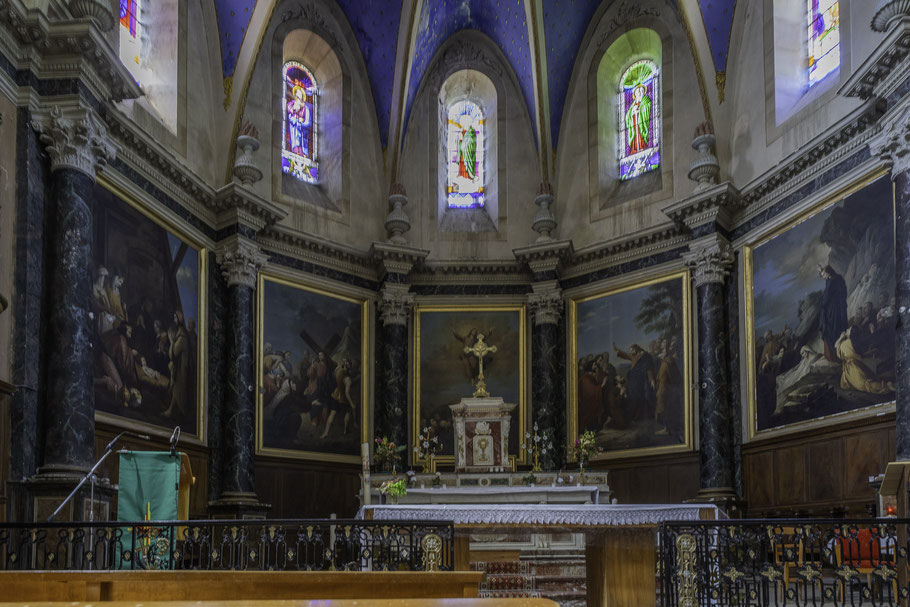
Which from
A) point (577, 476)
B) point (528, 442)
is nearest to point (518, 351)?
point (528, 442)

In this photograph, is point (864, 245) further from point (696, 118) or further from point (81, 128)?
point (81, 128)

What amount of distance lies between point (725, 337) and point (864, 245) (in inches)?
145

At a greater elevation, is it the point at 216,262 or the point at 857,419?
the point at 216,262

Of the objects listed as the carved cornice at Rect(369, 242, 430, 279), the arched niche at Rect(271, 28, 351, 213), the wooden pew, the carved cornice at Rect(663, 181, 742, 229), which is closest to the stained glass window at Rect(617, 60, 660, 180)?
the carved cornice at Rect(663, 181, 742, 229)

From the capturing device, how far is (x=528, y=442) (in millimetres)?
20156

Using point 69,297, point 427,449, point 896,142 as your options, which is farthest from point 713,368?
point 69,297

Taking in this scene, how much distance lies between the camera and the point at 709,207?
1805cm

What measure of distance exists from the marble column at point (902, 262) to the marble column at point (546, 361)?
7855 mm

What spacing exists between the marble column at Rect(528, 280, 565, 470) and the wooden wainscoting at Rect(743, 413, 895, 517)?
4.14 m

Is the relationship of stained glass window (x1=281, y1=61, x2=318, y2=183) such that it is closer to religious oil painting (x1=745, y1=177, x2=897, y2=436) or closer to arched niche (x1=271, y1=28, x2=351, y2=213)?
arched niche (x1=271, y1=28, x2=351, y2=213)

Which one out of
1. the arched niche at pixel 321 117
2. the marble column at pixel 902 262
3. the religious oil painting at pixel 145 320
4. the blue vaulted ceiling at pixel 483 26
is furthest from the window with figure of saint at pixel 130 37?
the marble column at pixel 902 262

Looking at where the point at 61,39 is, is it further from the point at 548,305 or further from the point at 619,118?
the point at 619,118

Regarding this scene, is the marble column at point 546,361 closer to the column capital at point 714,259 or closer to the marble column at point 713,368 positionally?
the marble column at point 713,368

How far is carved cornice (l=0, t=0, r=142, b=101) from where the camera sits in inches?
491
